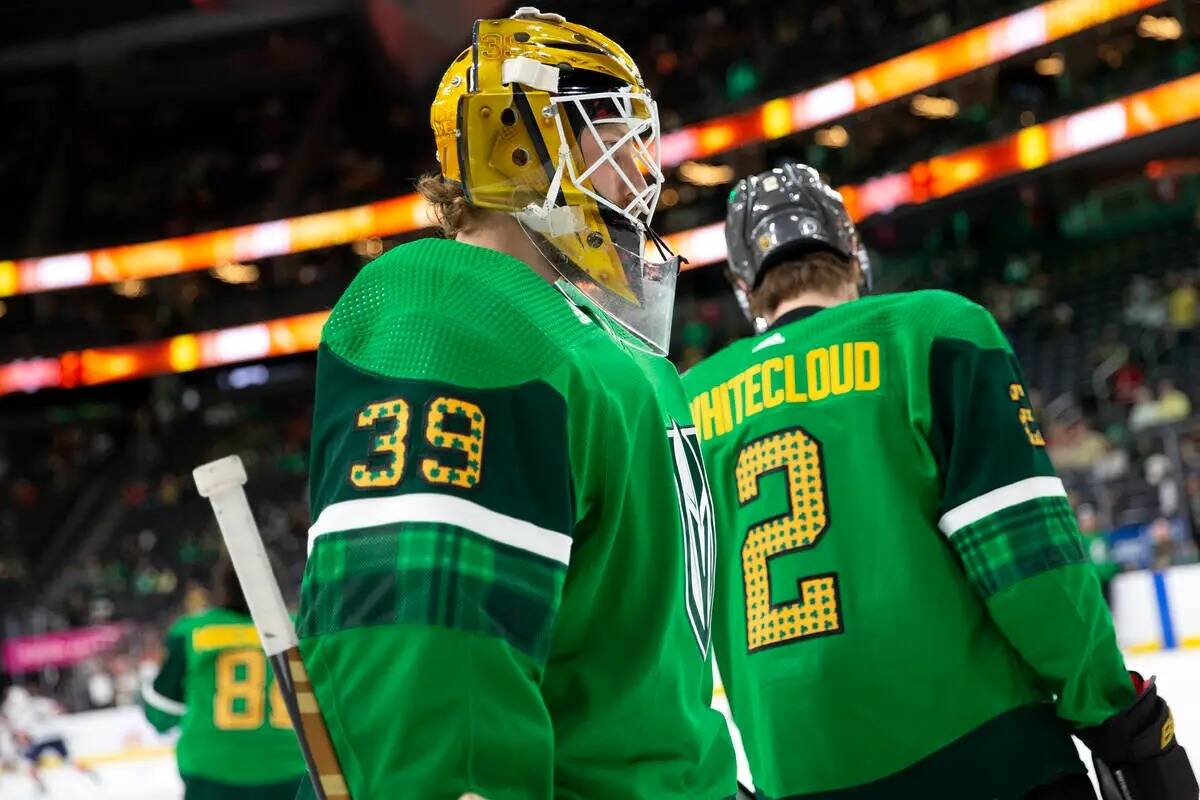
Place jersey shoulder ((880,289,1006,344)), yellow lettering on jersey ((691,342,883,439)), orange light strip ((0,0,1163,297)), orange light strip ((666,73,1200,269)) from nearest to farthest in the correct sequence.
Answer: jersey shoulder ((880,289,1006,344)), yellow lettering on jersey ((691,342,883,439)), orange light strip ((666,73,1200,269)), orange light strip ((0,0,1163,297))

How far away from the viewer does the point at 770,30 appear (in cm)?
2680

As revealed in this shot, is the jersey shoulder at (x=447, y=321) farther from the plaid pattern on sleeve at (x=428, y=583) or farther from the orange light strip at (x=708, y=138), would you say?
the orange light strip at (x=708, y=138)

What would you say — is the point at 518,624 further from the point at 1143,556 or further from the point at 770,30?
the point at 770,30

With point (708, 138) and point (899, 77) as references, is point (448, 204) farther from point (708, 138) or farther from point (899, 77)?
point (708, 138)

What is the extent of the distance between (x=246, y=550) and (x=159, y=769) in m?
8.50

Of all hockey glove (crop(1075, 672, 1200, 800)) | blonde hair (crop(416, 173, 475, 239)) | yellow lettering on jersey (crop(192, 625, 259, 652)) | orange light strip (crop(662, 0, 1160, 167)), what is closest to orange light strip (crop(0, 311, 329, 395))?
orange light strip (crop(662, 0, 1160, 167))

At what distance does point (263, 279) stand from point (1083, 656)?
1288 inches

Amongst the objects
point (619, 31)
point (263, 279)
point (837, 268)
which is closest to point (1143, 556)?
point (837, 268)

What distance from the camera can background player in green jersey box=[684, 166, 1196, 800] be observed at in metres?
1.98

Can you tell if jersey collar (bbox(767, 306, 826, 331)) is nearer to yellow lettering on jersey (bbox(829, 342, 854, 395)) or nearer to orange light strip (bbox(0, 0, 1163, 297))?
yellow lettering on jersey (bbox(829, 342, 854, 395))

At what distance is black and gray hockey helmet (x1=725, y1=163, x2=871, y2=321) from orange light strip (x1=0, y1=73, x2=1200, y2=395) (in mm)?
10161

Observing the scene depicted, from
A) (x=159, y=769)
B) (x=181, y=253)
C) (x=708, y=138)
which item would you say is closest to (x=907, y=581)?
(x=159, y=769)

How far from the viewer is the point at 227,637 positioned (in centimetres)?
506

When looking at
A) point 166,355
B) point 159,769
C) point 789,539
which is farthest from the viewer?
point 166,355
